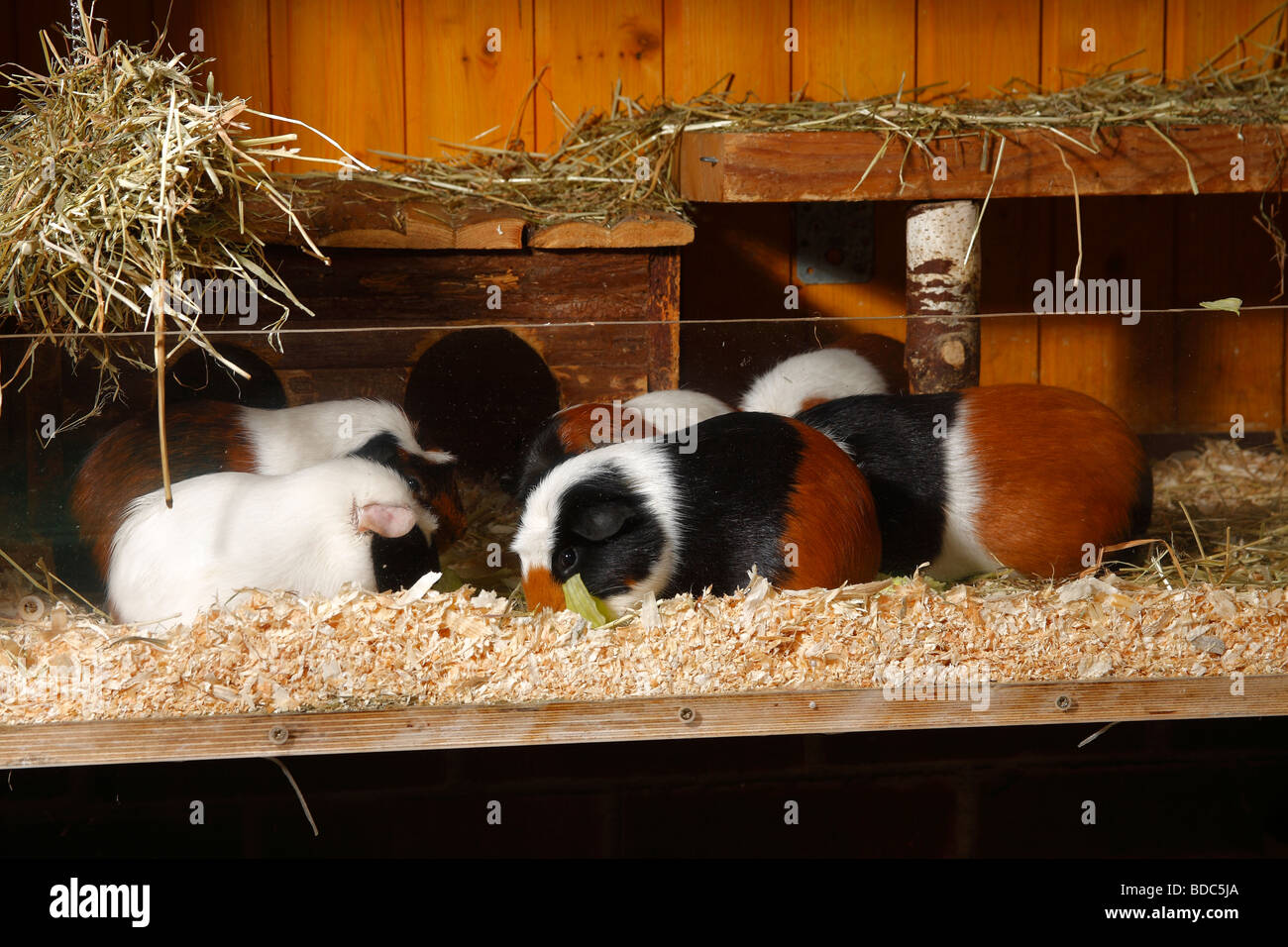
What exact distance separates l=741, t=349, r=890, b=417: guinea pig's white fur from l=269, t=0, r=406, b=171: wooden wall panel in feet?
3.95

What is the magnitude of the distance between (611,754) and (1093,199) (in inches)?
57.0

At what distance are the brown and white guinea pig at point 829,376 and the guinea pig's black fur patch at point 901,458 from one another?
0.5 inches

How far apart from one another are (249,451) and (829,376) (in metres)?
0.62

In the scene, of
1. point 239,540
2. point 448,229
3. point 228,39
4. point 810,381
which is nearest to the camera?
point 239,540

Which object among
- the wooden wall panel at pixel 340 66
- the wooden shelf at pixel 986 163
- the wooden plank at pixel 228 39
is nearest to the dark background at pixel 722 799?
the wooden shelf at pixel 986 163

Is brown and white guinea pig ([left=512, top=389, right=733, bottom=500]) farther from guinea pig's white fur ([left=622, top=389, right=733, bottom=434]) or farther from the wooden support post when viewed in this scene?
the wooden support post

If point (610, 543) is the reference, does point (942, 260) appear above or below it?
above

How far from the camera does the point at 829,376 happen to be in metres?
1.29

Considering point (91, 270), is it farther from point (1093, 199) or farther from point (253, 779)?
point (1093, 199)

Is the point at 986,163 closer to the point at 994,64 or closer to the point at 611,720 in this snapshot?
the point at 994,64

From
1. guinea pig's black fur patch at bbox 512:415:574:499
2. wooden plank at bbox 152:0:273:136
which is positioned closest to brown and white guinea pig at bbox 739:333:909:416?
guinea pig's black fur patch at bbox 512:415:574:499

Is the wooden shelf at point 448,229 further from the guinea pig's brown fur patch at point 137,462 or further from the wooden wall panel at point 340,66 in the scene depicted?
the guinea pig's brown fur patch at point 137,462

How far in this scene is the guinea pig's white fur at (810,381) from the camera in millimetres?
1260

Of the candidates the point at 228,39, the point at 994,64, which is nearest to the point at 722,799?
the point at 994,64
